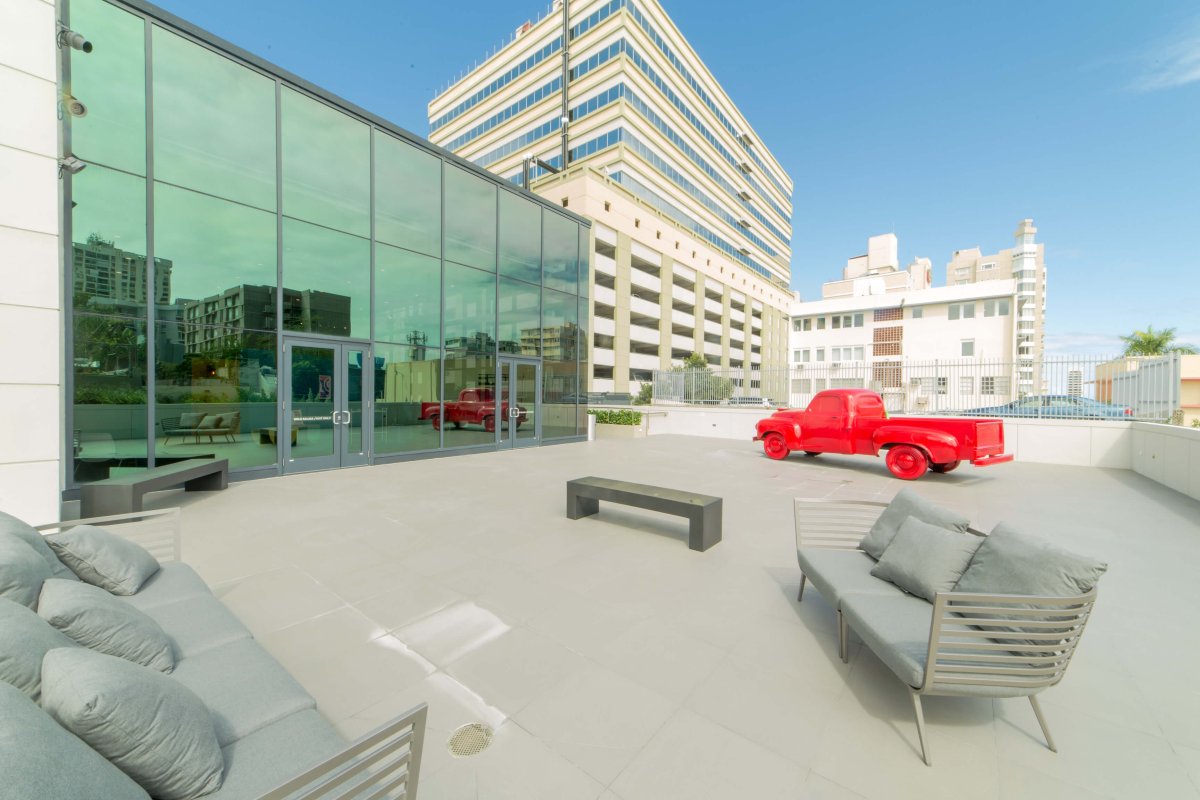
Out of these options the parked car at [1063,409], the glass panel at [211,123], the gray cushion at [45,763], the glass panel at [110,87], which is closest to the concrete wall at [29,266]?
the glass panel at [110,87]

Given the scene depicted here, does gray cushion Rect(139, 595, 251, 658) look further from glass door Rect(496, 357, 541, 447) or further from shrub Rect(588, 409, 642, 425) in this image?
shrub Rect(588, 409, 642, 425)

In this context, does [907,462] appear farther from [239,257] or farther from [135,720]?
[239,257]

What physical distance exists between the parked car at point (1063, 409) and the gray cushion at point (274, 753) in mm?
16006

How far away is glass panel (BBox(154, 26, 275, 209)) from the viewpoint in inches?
331

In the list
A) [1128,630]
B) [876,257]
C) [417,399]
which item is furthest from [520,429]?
[876,257]

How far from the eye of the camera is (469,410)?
13.0 metres

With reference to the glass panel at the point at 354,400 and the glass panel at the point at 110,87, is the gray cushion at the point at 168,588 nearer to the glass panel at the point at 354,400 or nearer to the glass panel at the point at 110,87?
the glass panel at the point at 354,400

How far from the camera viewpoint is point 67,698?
4.00ft

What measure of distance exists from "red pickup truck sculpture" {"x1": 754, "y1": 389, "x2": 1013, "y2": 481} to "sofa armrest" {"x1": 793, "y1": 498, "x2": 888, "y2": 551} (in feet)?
12.4

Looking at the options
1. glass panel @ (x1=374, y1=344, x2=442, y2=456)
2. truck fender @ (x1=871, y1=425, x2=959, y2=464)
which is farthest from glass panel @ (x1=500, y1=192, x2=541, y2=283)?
truck fender @ (x1=871, y1=425, x2=959, y2=464)

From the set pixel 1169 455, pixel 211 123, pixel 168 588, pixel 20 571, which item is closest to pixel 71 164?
pixel 211 123

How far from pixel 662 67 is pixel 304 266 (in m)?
41.8

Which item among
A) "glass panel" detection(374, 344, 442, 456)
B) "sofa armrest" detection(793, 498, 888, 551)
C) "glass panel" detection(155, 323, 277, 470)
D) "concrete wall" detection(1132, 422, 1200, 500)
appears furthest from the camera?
"glass panel" detection(374, 344, 442, 456)

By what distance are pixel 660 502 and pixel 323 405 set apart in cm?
822
